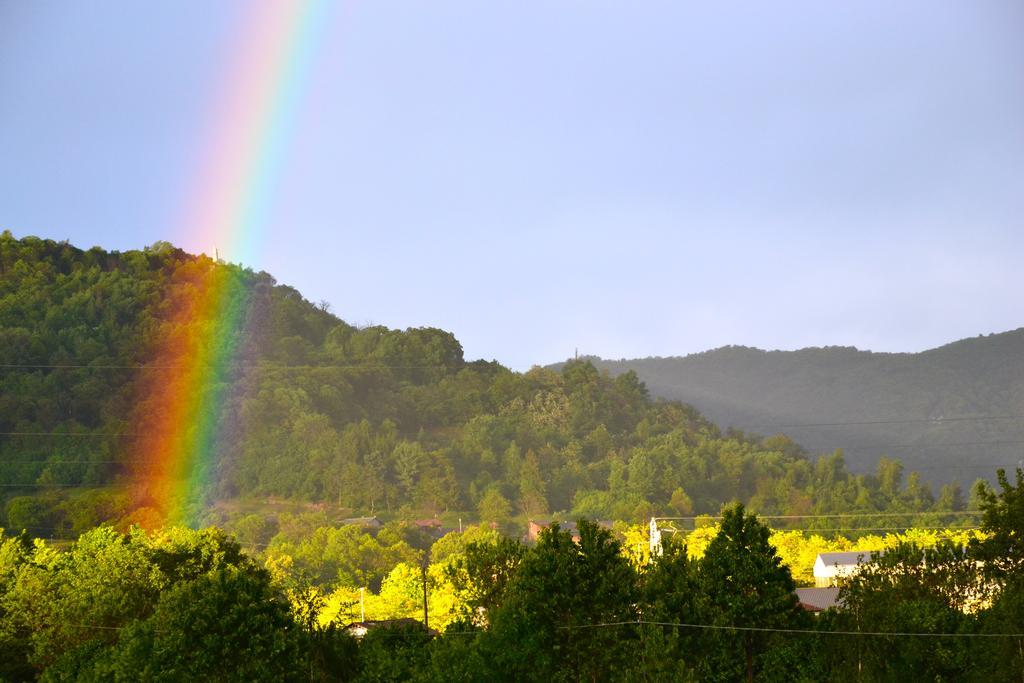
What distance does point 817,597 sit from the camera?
76250mm

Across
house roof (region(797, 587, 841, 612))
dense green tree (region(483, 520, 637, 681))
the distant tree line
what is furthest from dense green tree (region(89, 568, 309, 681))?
house roof (region(797, 587, 841, 612))

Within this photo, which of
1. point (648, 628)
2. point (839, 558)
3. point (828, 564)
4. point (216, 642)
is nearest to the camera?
point (216, 642)

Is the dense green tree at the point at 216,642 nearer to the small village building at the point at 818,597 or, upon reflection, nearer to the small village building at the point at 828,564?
the small village building at the point at 818,597

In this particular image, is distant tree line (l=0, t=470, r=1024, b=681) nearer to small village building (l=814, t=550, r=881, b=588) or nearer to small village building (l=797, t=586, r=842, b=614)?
small village building (l=797, t=586, r=842, b=614)

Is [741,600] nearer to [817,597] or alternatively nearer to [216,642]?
[216,642]

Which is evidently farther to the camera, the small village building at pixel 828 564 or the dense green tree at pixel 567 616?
the small village building at pixel 828 564

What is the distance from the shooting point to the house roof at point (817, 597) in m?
71.9

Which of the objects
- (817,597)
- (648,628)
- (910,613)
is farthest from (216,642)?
(817,597)

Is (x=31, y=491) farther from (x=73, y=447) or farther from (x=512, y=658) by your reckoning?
(x=512, y=658)

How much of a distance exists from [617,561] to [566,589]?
2.68 m

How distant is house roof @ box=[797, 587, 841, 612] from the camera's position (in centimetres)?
7191

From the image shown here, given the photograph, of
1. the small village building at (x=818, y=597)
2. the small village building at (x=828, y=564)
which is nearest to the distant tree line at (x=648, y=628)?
the small village building at (x=818, y=597)

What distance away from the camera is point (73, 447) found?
504 feet

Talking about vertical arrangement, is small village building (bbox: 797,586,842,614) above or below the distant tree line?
below
